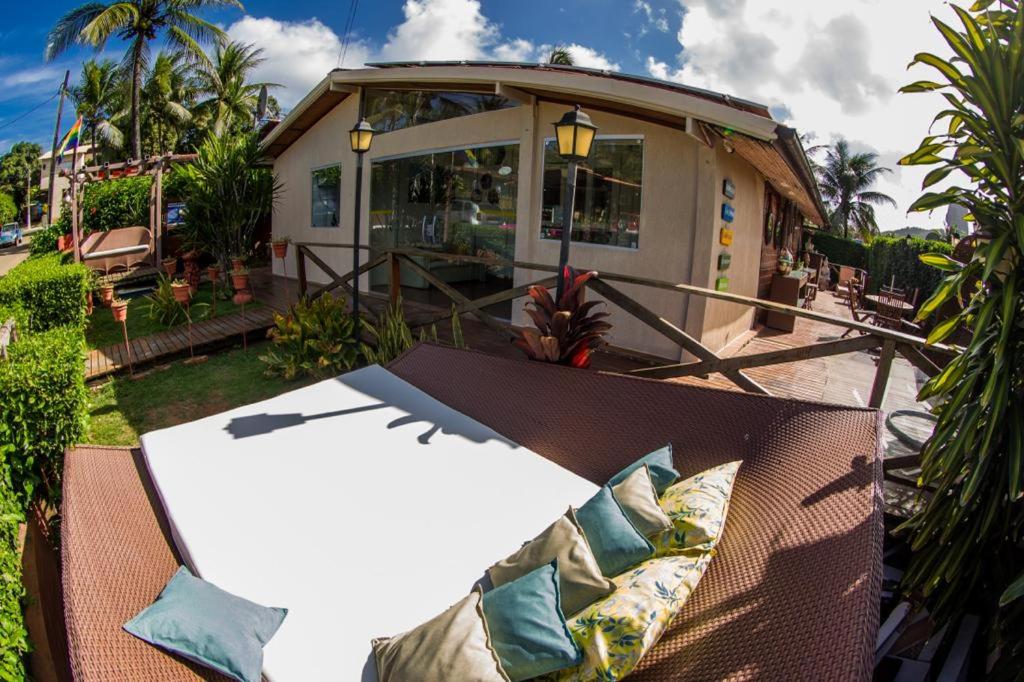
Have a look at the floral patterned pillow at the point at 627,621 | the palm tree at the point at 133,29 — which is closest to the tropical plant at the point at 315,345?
the floral patterned pillow at the point at 627,621

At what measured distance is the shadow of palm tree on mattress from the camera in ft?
11.3

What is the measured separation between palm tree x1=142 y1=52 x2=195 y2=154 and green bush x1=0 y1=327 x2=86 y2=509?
99.4ft

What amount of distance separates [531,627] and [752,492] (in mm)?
1205

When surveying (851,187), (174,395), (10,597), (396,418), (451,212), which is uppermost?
(851,187)

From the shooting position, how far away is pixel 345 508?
269 centimetres

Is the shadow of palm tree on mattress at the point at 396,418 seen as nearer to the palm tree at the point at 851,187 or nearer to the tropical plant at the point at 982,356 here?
the tropical plant at the point at 982,356

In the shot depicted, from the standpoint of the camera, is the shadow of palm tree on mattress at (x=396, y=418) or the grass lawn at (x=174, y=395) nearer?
the shadow of palm tree on mattress at (x=396, y=418)

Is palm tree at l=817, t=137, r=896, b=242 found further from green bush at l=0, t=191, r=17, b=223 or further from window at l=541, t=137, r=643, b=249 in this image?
green bush at l=0, t=191, r=17, b=223

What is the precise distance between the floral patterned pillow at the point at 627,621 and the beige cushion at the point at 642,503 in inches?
8.1

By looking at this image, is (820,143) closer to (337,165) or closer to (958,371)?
(337,165)

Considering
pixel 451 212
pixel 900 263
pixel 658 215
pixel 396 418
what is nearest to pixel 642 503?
pixel 396 418

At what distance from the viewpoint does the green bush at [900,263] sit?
55.7 feet

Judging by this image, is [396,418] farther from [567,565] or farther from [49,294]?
[49,294]

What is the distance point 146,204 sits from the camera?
15492mm
